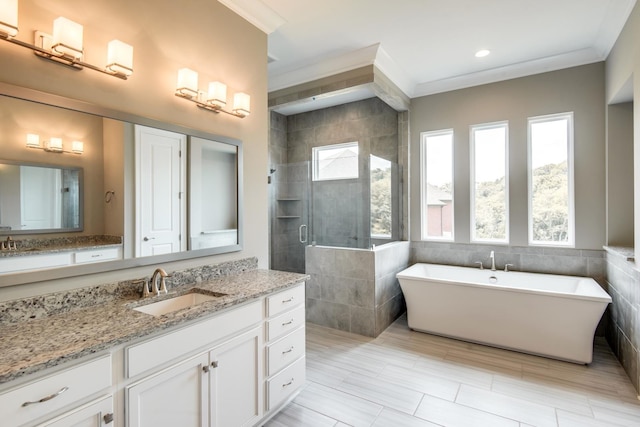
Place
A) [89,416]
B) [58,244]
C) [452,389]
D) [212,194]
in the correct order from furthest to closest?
→ [452,389] < [212,194] < [58,244] < [89,416]

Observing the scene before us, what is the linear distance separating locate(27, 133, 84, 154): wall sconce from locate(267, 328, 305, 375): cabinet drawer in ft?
5.03

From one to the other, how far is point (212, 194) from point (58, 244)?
3.09ft

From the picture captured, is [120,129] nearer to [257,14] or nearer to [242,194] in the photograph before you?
[242,194]

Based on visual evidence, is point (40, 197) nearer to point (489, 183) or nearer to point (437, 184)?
point (437, 184)

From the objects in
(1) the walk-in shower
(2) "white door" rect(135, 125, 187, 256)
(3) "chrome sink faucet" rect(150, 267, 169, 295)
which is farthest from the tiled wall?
(3) "chrome sink faucet" rect(150, 267, 169, 295)

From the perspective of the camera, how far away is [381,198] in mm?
3980

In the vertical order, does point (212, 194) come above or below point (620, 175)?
below

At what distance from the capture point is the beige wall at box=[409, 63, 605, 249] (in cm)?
334

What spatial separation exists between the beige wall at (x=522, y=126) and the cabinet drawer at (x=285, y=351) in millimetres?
2600

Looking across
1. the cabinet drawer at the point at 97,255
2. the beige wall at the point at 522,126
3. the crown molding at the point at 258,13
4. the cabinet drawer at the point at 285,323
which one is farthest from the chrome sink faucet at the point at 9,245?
the beige wall at the point at 522,126

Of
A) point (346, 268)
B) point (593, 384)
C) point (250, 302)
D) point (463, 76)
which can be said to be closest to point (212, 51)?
point (250, 302)

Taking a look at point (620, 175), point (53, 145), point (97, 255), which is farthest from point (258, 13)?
point (620, 175)

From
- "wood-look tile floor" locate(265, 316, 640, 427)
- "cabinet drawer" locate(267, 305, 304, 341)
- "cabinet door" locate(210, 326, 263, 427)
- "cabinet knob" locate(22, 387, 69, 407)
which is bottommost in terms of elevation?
"wood-look tile floor" locate(265, 316, 640, 427)

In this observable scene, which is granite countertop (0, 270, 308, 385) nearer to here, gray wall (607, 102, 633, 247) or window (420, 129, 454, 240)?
window (420, 129, 454, 240)
